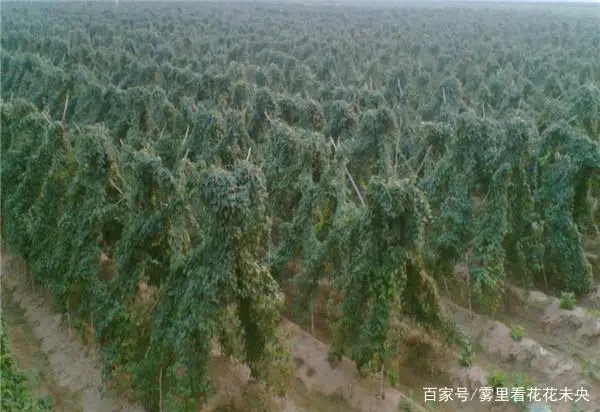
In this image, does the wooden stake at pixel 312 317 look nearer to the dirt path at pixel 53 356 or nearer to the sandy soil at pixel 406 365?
the sandy soil at pixel 406 365

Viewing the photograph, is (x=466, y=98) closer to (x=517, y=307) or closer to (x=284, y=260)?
(x=517, y=307)

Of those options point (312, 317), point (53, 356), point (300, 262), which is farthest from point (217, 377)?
point (300, 262)

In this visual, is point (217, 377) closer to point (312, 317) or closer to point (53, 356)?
point (312, 317)

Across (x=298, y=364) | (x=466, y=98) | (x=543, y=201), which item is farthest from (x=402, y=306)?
(x=466, y=98)

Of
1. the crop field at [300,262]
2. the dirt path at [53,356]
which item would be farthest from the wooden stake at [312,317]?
the dirt path at [53,356]

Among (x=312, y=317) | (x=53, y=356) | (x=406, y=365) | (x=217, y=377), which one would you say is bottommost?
(x=53, y=356)

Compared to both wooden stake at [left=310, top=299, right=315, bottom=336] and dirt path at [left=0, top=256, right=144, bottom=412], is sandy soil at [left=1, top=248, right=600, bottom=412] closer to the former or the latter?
dirt path at [left=0, top=256, right=144, bottom=412]

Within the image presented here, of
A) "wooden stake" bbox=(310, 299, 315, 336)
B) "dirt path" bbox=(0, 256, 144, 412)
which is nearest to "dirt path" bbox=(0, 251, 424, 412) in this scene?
"dirt path" bbox=(0, 256, 144, 412)
